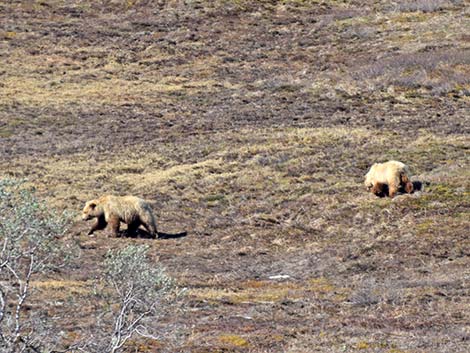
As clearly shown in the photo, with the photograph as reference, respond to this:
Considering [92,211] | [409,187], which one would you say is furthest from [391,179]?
[92,211]

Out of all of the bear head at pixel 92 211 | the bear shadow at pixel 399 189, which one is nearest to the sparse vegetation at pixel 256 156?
the bear shadow at pixel 399 189

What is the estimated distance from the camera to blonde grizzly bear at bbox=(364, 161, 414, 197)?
30125 mm

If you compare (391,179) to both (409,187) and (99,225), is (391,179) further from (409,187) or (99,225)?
(99,225)

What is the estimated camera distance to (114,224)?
28438mm

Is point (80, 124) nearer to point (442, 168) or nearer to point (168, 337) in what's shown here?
point (442, 168)

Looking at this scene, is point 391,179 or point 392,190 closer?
point 391,179

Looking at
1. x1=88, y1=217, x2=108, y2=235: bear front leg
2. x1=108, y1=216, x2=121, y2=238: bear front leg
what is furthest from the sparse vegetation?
x1=88, y1=217, x2=108, y2=235: bear front leg

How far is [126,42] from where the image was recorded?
64938mm

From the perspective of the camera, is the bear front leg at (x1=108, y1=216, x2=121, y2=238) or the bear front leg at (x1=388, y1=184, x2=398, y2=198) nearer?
the bear front leg at (x1=108, y1=216, x2=121, y2=238)

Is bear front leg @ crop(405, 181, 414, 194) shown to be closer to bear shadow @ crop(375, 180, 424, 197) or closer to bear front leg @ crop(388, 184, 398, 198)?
bear shadow @ crop(375, 180, 424, 197)

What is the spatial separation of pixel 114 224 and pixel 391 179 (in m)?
8.16

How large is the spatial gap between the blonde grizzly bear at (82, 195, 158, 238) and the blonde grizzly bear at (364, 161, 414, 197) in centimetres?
697

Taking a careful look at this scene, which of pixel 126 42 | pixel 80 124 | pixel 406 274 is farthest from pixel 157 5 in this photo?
pixel 406 274

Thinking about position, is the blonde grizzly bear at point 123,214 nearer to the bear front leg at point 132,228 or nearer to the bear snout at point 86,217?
the bear front leg at point 132,228
